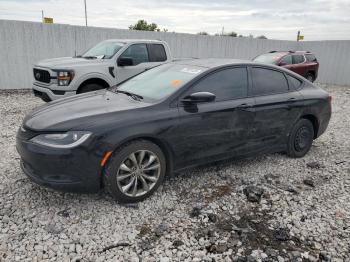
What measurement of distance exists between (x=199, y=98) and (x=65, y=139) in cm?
152

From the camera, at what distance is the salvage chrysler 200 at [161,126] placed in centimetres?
296

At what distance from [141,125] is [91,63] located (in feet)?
14.2

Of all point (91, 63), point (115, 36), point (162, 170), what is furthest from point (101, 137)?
point (115, 36)

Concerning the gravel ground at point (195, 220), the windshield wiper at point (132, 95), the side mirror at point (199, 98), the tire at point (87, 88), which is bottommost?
the gravel ground at point (195, 220)

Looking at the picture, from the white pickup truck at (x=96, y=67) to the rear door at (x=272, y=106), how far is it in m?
3.82

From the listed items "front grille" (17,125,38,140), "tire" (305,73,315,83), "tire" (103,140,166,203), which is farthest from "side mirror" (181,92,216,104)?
"tire" (305,73,315,83)

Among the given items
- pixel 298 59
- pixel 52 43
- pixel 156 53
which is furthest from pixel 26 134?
pixel 298 59

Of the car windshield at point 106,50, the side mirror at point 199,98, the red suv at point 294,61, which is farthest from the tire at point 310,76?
the side mirror at point 199,98

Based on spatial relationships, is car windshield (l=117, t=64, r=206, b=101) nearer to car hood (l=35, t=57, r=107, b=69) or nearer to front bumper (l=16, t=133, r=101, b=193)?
front bumper (l=16, t=133, r=101, b=193)

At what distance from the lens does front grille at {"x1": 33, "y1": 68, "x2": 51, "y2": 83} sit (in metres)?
6.61

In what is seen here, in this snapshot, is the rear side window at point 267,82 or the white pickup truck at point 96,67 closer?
the rear side window at point 267,82

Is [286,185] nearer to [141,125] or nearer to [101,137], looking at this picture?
[141,125]

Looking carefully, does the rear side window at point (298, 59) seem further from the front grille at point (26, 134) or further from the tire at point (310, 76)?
the front grille at point (26, 134)

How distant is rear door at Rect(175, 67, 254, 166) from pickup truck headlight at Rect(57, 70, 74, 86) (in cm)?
387
